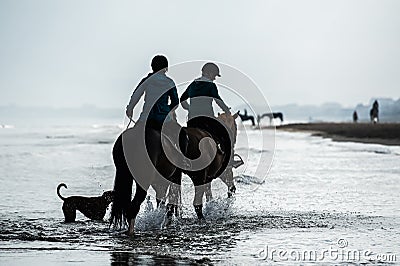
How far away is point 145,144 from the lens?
9.49m

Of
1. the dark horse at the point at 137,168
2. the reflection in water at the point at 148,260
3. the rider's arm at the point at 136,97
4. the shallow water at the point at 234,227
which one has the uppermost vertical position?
the rider's arm at the point at 136,97

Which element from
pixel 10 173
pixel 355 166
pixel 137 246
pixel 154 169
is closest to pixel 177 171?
pixel 154 169

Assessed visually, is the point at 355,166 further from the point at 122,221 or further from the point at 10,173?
the point at 122,221

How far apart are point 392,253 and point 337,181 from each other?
9.50 m

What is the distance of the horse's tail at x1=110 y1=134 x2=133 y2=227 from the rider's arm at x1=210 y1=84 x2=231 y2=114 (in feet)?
10.0

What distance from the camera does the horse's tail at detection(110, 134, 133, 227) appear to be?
943 centimetres

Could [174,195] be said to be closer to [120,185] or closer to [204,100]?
[120,185]

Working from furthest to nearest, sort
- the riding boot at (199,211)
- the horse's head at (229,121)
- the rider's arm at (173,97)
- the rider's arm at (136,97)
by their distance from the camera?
1. the horse's head at (229,121)
2. the riding boot at (199,211)
3. the rider's arm at (173,97)
4. the rider's arm at (136,97)

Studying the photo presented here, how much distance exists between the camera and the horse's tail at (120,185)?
30.9 ft

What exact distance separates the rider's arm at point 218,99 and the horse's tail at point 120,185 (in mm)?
3053

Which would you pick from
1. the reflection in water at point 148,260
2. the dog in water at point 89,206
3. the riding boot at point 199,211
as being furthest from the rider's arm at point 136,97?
the reflection in water at point 148,260

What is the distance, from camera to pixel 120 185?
9516 mm

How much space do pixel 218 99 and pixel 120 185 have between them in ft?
10.9

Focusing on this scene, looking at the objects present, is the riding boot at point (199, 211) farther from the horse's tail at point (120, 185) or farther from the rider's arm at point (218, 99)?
the horse's tail at point (120, 185)
